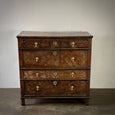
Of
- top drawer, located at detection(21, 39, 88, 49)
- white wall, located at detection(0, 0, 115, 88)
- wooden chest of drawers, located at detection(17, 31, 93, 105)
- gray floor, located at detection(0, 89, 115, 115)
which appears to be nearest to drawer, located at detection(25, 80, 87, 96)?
wooden chest of drawers, located at detection(17, 31, 93, 105)

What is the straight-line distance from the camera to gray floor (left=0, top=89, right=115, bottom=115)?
2.33 metres

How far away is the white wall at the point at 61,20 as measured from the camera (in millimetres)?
2674

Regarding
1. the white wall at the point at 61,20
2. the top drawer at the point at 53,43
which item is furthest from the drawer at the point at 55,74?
the white wall at the point at 61,20

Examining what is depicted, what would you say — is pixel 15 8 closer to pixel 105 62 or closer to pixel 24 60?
pixel 24 60

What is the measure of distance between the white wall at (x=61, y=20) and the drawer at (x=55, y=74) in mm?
622

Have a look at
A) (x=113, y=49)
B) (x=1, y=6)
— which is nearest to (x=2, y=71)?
(x=1, y=6)

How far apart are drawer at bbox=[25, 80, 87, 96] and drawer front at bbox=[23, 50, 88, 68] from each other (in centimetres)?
25

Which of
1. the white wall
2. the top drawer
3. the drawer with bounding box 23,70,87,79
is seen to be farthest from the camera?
the white wall

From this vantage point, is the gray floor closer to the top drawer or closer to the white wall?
the white wall

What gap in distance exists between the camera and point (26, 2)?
8.75 ft

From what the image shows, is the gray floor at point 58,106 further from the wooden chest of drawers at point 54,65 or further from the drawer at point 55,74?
the drawer at point 55,74

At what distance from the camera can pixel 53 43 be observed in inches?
88.7

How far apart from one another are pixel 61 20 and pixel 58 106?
131 centimetres

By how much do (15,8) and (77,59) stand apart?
127cm
